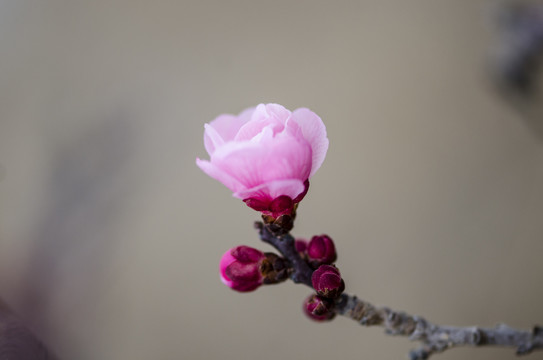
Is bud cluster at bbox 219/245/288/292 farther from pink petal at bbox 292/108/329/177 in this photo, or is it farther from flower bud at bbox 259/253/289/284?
pink petal at bbox 292/108/329/177

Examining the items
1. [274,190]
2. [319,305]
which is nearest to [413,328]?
[319,305]

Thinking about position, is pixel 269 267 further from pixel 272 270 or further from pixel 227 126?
pixel 227 126

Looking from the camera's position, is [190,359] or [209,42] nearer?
[190,359]

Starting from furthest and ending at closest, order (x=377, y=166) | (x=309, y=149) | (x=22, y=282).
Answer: (x=377, y=166) < (x=22, y=282) < (x=309, y=149)

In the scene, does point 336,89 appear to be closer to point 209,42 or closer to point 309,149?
point 209,42

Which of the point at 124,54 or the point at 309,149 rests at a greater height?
the point at 124,54

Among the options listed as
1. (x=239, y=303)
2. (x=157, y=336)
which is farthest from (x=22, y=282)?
(x=239, y=303)

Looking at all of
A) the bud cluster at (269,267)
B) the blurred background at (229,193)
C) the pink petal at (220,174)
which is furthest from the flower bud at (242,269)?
the blurred background at (229,193)
